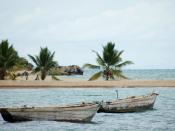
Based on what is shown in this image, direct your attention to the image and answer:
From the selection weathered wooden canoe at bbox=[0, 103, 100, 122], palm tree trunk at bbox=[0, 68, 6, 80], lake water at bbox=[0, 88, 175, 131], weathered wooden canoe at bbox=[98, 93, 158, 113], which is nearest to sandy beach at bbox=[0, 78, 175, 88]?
lake water at bbox=[0, 88, 175, 131]

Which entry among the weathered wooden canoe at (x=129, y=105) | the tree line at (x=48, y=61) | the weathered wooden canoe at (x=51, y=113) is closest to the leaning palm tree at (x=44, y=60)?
the tree line at (x=48, y=61)

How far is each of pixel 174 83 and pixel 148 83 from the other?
11.0 feet

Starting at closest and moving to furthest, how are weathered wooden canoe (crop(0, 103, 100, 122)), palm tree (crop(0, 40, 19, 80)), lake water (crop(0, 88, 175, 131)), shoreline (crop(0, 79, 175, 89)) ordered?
lake water (crop(0, 88, 175, 131))
weathered wooden canoe (crop(0, 103, 100, 122))
shoreline (crop(0, 79, 175, 89))
palm tree (crop(0, 40, 19, 80))

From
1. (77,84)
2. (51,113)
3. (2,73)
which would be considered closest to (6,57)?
(2,73)

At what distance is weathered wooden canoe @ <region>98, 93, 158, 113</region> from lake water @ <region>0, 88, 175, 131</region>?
1.38 feet

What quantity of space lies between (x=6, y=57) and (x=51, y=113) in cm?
3271

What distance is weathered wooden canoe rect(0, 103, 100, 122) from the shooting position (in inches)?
1017

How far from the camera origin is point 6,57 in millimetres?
57875

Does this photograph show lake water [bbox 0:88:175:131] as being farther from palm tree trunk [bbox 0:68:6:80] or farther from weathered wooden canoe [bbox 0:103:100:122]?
palm tree trunk [bbox 0:68:6:80]

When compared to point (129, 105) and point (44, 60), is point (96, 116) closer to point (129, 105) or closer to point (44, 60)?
point (129, 105)

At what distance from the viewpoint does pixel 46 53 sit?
59562mm

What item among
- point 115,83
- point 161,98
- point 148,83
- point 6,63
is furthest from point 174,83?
point 6,63

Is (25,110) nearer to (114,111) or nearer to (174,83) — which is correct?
(114,111)

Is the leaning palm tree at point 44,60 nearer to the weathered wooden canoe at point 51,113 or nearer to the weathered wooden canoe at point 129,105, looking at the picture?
the weathered wooden canoe at point 129,105
